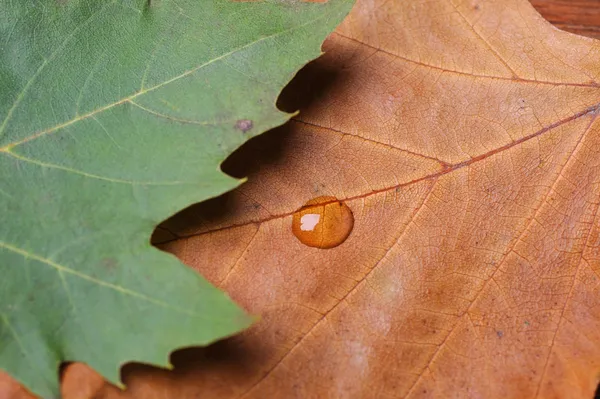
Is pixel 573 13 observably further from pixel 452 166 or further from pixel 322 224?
pixel 322 224

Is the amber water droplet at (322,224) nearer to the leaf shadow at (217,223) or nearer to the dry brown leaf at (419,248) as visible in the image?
the dry brown leaf at (419,248)

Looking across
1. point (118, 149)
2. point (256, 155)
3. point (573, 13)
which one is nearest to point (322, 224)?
point (256, 155)

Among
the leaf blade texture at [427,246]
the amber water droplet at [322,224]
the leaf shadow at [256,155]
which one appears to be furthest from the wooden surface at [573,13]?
the amber water droplet at [322,224]

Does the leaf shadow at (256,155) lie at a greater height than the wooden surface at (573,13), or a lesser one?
greater

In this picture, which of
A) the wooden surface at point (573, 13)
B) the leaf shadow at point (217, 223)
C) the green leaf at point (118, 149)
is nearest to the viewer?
the green leaf at point (118, 149)

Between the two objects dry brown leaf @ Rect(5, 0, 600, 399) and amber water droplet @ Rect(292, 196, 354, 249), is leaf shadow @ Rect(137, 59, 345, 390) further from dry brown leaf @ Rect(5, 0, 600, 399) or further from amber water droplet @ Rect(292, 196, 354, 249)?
amber water droplet @ Rect(292, 196, 354, 249)

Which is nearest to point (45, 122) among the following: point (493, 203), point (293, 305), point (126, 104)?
point (126, 104)

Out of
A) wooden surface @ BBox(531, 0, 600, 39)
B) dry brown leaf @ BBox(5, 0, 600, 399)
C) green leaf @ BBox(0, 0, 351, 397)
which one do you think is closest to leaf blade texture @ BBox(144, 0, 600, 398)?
dry brown leaf @ BBox(5, 0, 600, 399)
